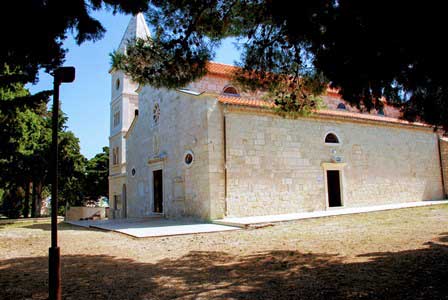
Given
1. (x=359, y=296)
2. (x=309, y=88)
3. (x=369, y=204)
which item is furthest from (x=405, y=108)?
(x=369, y=204)

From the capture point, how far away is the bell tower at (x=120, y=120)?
80.6 ft

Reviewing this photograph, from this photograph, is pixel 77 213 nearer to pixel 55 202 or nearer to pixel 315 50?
pixel 55 202

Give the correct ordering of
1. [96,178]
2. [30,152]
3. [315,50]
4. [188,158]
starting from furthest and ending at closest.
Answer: [96,178] → [30,152] → [188,158] → [315,50]

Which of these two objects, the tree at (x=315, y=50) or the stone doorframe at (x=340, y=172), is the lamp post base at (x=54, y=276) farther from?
the stone doorframe at (x=340, y=172)

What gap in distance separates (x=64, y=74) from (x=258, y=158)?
35.9 feet

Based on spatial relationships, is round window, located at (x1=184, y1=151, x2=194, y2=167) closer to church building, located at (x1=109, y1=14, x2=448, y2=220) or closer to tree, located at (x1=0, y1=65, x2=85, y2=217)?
church building, located at (x1=109, y1=14, x2=448, y2=220)

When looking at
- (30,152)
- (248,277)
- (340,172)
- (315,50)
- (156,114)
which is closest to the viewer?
(248,277)

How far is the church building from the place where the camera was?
13.8m

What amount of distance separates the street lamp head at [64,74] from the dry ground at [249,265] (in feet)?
8.87

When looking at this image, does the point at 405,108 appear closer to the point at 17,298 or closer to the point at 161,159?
the point at 17,298

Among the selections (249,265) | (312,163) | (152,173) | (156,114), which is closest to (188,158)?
(152,173)

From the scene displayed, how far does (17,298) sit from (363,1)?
5686 mm

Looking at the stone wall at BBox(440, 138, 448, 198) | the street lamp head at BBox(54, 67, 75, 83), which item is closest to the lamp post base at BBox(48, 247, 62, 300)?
the street lamp head at BBox(54, 67, 75, 83)

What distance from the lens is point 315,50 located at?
18.7ft
